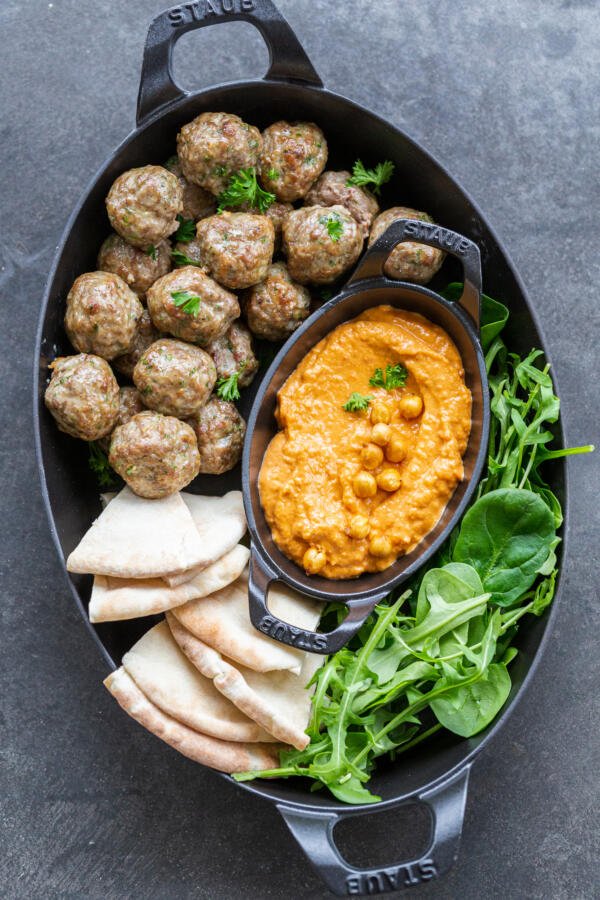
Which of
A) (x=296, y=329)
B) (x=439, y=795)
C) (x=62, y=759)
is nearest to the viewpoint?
(x=439, y=795)

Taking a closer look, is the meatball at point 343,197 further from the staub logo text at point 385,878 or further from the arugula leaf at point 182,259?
the staub logo text at point 385,878

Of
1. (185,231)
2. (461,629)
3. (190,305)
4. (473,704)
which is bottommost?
(473,704)

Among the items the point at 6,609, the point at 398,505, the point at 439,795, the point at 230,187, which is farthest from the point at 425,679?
the point at 230,187

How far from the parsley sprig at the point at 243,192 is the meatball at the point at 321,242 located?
16 cm

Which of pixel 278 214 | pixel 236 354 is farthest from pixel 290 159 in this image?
pixel 236 354

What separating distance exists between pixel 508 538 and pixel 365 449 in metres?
0.68

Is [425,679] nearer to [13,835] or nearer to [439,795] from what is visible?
[439,795]

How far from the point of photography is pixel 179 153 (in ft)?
11.0

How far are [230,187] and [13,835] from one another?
301 cm

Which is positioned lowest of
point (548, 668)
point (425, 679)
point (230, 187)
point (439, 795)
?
point (548, 668)

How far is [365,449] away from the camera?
333 centimetres

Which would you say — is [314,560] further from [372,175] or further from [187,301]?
[372,175]

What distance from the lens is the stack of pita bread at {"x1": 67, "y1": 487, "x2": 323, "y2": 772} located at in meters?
3.17

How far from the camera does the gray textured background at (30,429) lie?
3.65m
